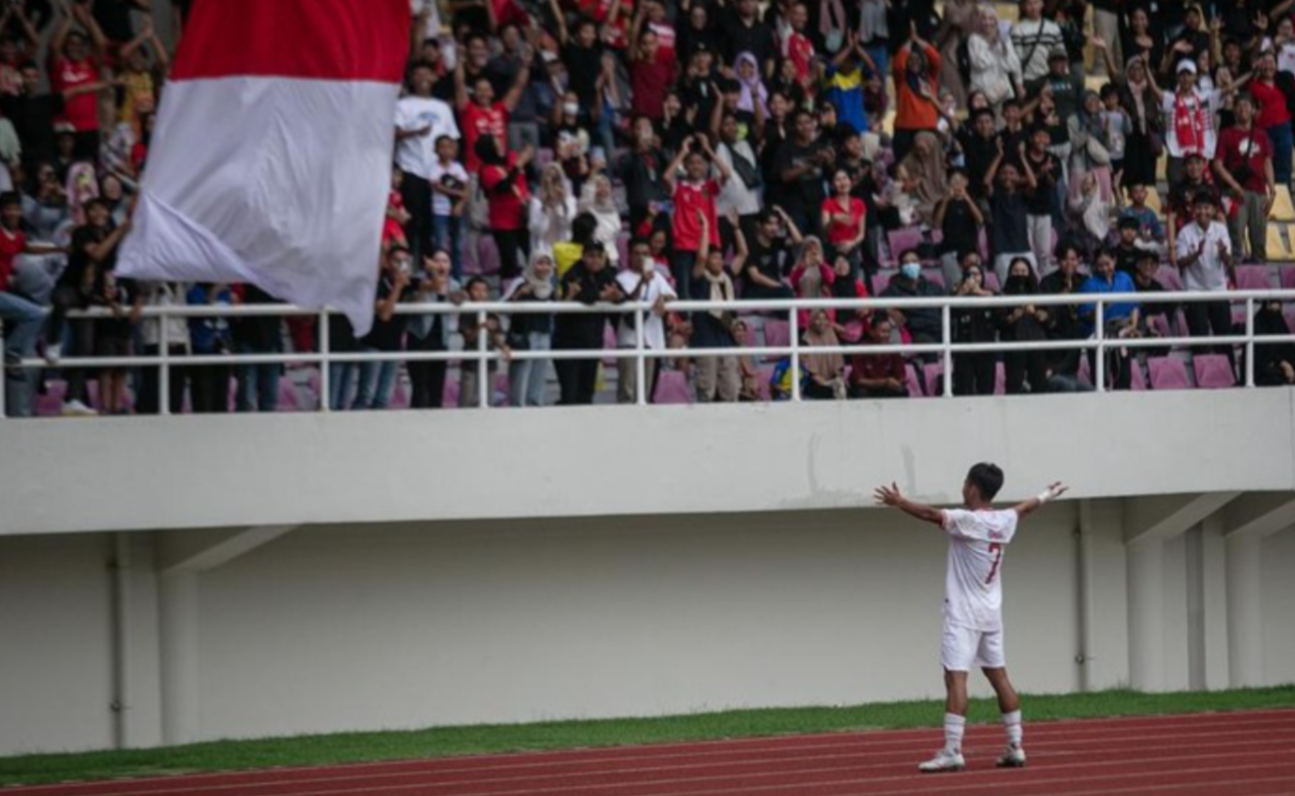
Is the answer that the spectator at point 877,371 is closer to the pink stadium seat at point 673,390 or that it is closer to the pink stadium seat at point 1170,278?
the pink stadium seat at point 673,390

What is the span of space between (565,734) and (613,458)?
6.17 ft

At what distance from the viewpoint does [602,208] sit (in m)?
19.0

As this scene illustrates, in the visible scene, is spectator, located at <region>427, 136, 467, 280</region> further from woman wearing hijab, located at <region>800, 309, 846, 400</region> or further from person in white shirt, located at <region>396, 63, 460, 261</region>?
woman wearing hijab, located at <region>800, 309, 846, 400</region>

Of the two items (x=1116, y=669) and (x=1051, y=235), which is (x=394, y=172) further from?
(x=1116, y=669)

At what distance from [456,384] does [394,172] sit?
1.57 m

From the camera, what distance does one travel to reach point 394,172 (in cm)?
1859

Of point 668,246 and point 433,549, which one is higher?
point 668,246

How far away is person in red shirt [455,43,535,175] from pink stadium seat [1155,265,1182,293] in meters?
5.24

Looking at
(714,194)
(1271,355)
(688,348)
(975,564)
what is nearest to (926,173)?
(714,194)

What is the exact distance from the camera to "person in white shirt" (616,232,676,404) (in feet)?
59.4

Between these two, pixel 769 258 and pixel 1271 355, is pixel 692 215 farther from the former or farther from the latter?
pixel 1271 355

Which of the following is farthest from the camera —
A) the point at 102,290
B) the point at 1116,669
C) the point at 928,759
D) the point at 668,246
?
the point at 1116,669

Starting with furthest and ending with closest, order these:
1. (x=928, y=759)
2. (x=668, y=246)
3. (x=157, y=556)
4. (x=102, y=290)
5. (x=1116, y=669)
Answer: (x=1116, y=669), (x=668, y=246), (x=157, y=556), (x=102, y=290), (x=928, y=759)

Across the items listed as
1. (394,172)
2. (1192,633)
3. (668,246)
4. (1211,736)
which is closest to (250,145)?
(394,172)
